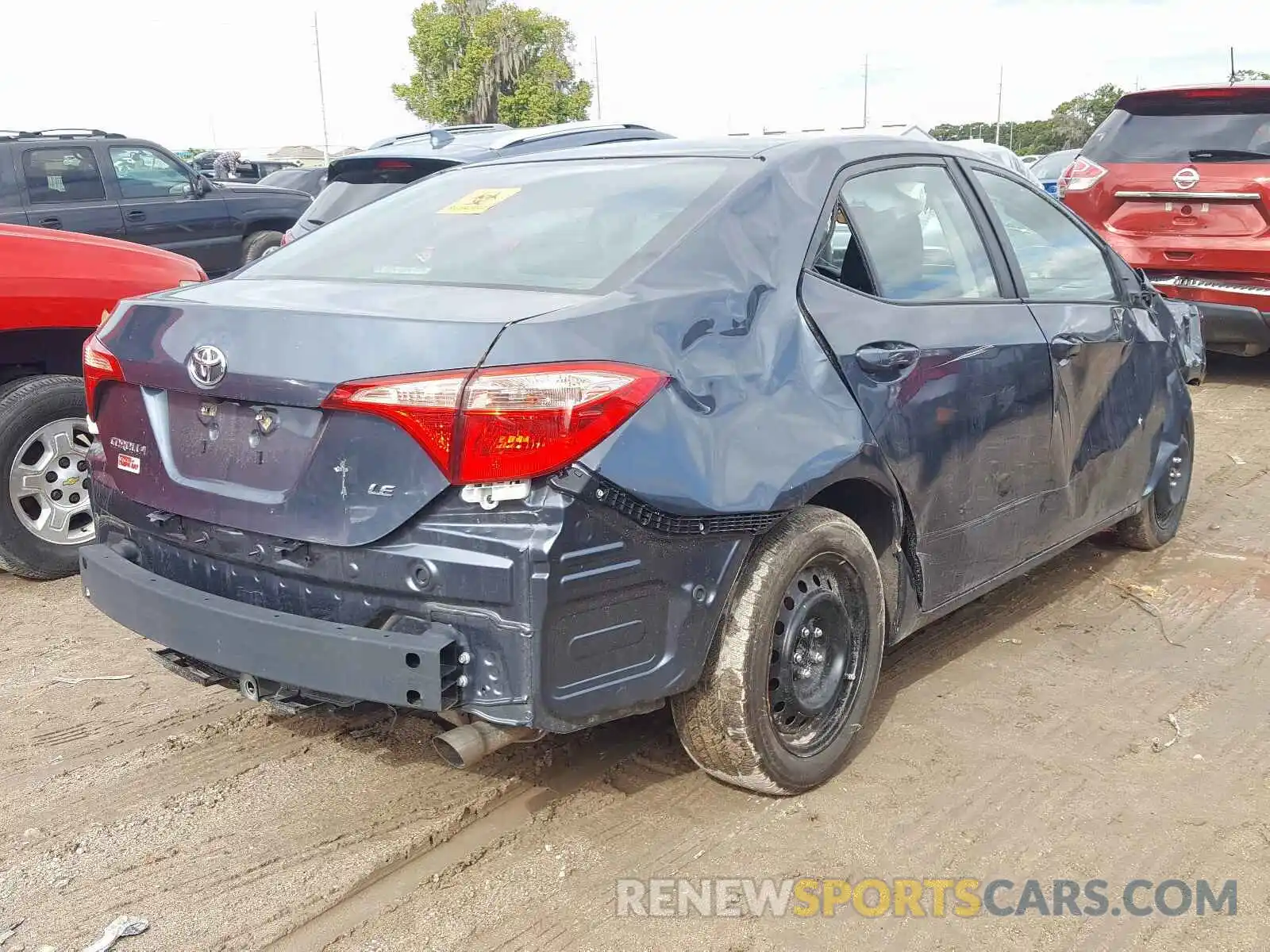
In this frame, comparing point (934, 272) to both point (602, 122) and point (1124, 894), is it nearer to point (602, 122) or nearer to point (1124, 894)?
point (1124, 894)

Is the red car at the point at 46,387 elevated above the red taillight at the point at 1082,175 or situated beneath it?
situated beneath

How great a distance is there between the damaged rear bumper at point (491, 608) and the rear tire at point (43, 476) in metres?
2.44

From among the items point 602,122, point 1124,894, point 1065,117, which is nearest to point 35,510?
point 1124,894

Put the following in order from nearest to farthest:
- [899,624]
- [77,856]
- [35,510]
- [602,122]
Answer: [77,856]
[899,624]
[35,510]
[602,122]

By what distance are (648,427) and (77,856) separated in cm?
174

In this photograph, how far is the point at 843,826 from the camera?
2.98 meters

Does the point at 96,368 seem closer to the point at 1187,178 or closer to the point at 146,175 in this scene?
the point at 1187,178

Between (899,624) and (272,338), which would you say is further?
(899,624)

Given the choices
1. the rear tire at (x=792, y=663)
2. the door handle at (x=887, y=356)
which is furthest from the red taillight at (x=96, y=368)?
the door handle at (x=887, y=356)

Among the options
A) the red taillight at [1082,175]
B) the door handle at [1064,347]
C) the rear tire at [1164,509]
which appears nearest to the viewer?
the door handle at [1064,347]

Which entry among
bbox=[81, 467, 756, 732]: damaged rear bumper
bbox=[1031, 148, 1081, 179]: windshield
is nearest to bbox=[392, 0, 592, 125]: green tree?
bbox=[1031, 148, 1081, 179]: windshield

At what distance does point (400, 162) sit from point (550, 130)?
132 cm

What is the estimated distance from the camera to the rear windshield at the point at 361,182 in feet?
24.7

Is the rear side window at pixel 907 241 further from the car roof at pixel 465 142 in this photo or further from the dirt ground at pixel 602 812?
the car roof at pixel 465 142
